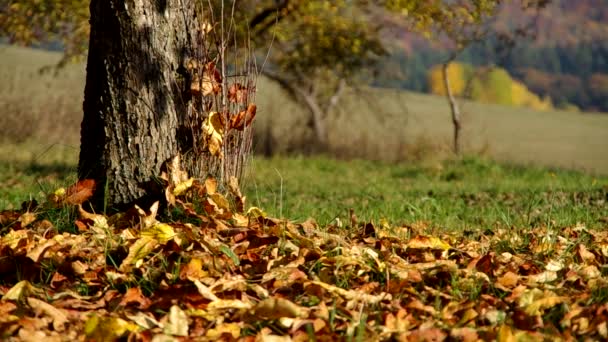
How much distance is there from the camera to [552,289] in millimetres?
3408

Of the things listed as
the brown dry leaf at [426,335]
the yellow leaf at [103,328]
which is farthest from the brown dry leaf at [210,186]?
the brown dry leaf at [426,335]

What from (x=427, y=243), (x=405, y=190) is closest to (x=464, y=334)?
(x=427, y=243)

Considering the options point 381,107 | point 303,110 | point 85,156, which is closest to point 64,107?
point 303,110

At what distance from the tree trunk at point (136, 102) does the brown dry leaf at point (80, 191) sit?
8cm

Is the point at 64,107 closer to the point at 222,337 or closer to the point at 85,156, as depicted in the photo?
the point at 85,156

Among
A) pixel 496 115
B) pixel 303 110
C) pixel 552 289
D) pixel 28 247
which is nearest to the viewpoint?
pixel 552 289

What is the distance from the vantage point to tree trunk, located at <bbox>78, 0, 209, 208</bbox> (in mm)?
4633

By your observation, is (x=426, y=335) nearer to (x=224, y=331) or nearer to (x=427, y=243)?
(x=224, y=331)

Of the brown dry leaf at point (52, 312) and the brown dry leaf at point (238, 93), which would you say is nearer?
the brown dry leaf at point (52, 312)

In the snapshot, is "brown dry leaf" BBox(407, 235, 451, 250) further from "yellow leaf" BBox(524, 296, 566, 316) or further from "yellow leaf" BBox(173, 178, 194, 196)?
"yellow leaf" BBox(173, 178, 194, 196)

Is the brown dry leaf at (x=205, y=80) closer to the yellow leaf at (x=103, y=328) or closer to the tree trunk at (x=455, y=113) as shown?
the yellow leaf at (x=103, y=328)

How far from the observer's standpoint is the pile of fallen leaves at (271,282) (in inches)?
118

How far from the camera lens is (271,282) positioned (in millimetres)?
3475

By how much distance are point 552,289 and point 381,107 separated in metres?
14.7
